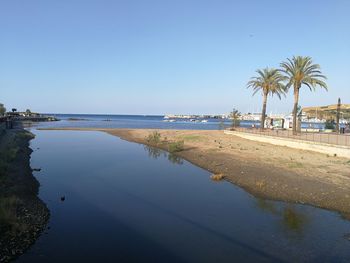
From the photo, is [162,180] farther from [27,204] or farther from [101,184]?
[27,204]

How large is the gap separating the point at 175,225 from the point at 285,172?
43.5ft

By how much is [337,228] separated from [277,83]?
45064mm

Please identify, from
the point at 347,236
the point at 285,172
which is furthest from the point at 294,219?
the point at 285,172

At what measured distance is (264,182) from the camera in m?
23.5

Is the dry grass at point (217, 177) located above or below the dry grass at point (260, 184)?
below

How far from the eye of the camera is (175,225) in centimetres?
1573

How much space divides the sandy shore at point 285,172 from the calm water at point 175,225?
1259mm

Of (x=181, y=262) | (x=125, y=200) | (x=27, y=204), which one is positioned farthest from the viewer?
(x=125, y=200)

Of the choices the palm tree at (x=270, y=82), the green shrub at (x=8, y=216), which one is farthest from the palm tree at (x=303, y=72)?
the green shrub at (x=8, y=216)

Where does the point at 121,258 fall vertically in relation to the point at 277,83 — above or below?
below

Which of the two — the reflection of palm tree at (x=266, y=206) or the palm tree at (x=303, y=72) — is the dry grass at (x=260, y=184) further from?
the palm tree at (x=303, y=72)

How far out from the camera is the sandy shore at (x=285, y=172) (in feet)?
65.3

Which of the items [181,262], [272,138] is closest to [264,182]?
[181,262]

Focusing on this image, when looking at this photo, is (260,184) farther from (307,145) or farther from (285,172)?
(307,145)
